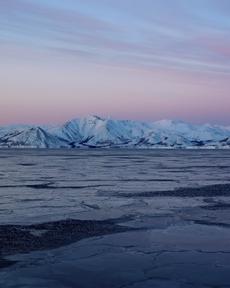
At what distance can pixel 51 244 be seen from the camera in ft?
43.5

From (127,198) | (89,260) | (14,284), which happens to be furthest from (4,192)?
(14,284)

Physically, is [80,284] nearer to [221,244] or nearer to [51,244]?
[51,244]

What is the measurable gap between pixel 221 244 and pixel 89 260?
3570 millimetres

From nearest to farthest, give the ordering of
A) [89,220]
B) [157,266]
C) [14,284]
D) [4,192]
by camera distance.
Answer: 1. [14,284]
2. [157,266]
3. [89,220]
4. [4,192]

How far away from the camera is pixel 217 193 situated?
1034 inches

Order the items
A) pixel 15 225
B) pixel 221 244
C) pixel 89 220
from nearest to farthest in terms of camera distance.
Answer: pixel 221 244 < pixel 15 225 < pixel 89 220

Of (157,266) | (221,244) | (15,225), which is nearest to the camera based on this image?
(157,266)

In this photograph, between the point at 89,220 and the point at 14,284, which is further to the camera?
the point at 89,220

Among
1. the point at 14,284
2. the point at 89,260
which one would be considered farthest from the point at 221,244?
the point at 14,284

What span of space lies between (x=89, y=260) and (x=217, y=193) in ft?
51.3

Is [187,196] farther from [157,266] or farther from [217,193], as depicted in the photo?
[157,266]

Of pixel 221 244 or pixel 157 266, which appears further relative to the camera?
pixel 221 244

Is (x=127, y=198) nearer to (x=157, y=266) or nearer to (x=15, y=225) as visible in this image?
(x=15, y=225)

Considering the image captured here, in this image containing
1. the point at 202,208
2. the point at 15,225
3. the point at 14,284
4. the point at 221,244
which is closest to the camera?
the point at 14,284
